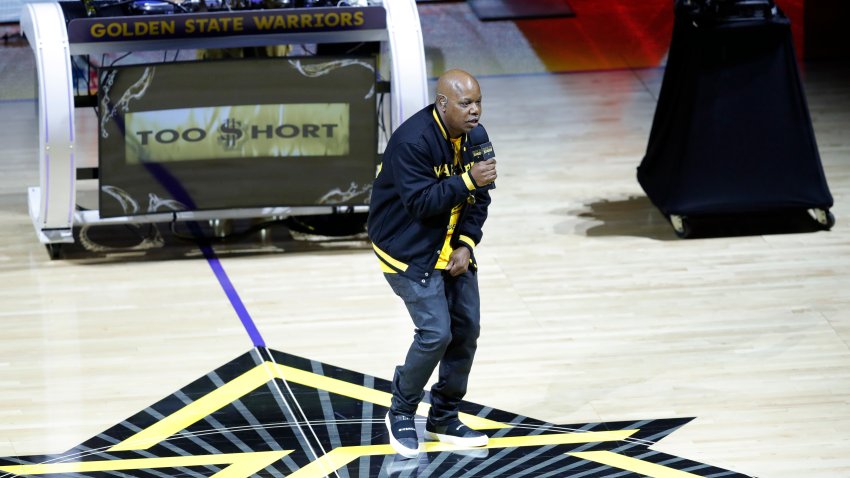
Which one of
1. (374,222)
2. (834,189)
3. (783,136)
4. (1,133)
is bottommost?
(1,133)

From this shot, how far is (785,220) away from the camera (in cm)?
823

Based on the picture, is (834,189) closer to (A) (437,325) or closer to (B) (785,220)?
(B) (785,220)

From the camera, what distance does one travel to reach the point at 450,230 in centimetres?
538

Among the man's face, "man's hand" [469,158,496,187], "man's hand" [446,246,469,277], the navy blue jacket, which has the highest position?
the man's face

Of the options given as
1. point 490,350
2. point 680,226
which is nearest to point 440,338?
point 490,350

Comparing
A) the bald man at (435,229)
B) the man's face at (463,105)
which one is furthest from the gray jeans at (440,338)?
the man's face at (463,105)

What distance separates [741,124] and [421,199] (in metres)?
3.23

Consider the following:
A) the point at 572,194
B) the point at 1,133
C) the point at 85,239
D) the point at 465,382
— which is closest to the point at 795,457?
the point at 465,382

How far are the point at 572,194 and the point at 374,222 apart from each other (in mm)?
3538

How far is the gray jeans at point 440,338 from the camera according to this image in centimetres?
528

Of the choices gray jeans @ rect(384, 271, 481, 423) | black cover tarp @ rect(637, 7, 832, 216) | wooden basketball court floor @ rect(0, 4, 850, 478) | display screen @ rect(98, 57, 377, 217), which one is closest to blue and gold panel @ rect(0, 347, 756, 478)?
wooden basketball court floor @ rect(0, 4, 850, 478)

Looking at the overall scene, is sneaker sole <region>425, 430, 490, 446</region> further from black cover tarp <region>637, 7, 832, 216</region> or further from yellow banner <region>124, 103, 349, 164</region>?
black cover tarp <region>637, 7, 832, 216</region>

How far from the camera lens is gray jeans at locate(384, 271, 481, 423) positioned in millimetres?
5281

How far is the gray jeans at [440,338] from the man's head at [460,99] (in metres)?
0.58
